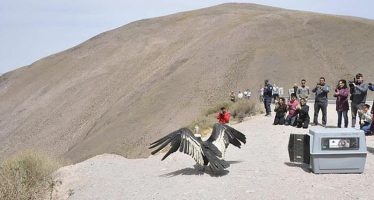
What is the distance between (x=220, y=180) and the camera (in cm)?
1364

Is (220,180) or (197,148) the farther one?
(197,148)

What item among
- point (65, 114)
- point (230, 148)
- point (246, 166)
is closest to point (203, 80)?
point (65, 114)

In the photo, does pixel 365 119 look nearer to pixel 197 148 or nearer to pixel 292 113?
pixel 292 113

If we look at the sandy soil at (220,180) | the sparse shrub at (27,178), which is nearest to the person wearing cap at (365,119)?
the sandy soil at (220,180)

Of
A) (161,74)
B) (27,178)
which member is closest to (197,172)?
(27,178)

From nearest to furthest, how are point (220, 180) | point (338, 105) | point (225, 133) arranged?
1. point (220, 180)
2. point (225, 133)
3. point (338, 105)

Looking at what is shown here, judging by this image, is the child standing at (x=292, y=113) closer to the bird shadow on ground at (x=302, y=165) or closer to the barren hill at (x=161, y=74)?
the bird shadow on ground at (x=302, y=165)

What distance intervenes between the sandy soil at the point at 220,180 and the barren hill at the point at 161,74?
22341 millimetres

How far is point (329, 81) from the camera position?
59062mm

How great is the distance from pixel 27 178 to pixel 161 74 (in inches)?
1991

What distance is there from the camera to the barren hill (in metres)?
52.8

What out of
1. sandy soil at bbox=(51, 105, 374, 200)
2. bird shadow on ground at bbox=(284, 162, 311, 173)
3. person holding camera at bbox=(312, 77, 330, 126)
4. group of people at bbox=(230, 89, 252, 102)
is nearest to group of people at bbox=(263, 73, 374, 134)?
person holding camera at bbox=(312, 77, 330, 126)

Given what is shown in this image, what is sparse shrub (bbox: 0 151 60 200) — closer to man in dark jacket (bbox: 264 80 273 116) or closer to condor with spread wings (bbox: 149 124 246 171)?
condor with spread wings (bbox: 149 124 246 171)

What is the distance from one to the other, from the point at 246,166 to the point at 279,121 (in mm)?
8200
